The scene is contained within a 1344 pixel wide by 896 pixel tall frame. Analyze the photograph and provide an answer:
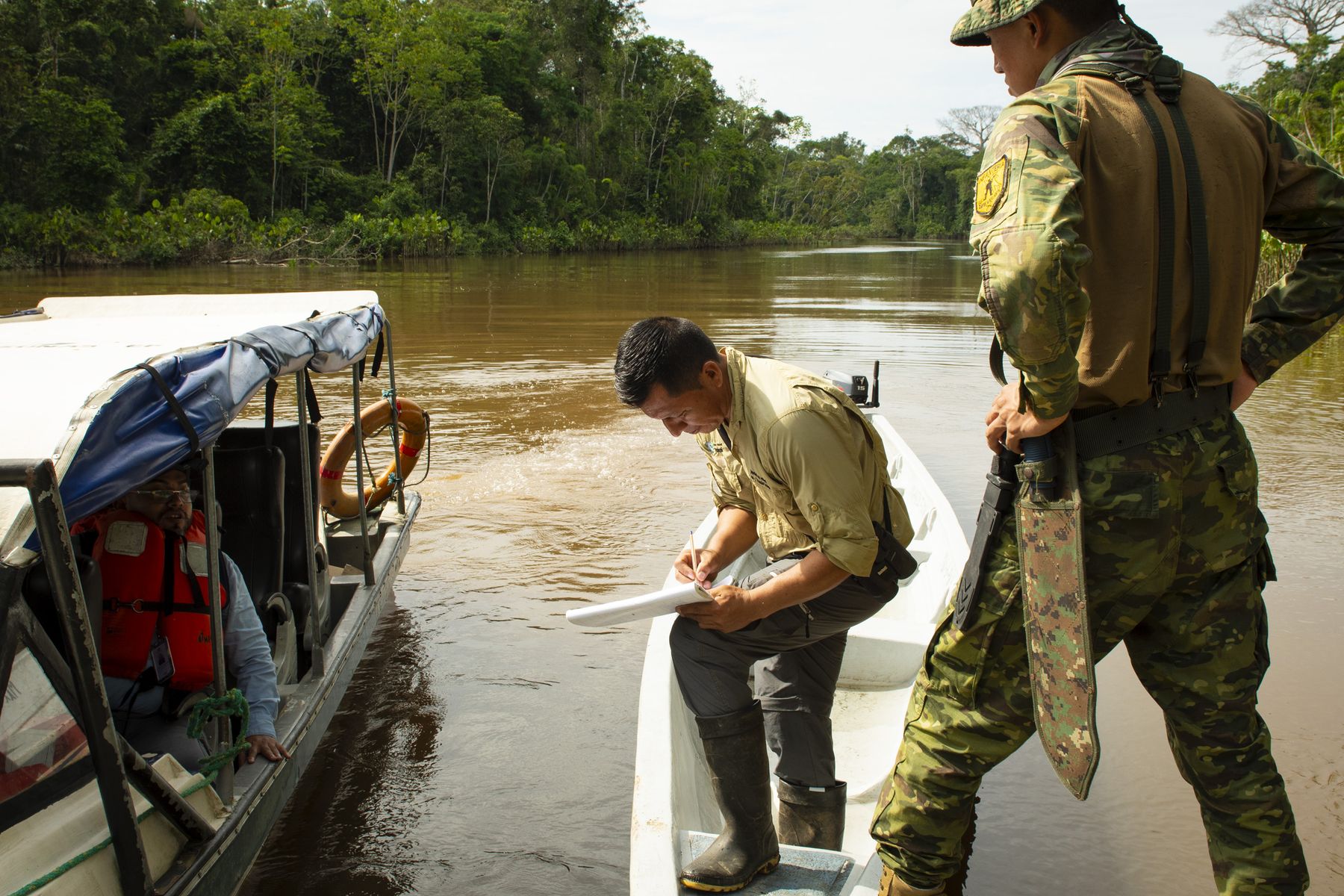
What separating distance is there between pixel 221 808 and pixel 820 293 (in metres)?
24.0

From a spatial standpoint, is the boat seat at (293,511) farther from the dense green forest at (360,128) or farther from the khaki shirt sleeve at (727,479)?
the dense green forest at (360,128)

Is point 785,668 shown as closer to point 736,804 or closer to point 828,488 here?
point 736,804

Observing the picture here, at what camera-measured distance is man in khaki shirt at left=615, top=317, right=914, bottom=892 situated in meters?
2.46

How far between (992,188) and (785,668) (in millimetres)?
1377

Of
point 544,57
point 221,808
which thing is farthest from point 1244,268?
point 544,57

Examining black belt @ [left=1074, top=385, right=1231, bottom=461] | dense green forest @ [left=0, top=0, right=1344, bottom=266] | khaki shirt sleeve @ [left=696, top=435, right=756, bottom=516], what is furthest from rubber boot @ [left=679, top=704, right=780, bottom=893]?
dense green forest @ [left=0, top=0, right=1344, bottom=266]

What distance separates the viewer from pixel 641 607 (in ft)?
8.15

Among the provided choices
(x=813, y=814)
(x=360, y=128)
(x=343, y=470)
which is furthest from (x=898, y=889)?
(x=360, y=128)

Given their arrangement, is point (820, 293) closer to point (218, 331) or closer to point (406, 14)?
point (218, 331)

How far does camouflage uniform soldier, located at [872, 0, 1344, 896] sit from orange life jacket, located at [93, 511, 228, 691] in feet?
6.59

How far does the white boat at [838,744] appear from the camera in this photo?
103 inches

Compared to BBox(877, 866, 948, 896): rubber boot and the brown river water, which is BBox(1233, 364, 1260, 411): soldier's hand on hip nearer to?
BBox(877, 866, 948, 896): rubber boot

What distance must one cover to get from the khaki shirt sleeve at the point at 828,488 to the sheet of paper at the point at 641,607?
32cm

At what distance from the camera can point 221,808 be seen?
9.10 feet
